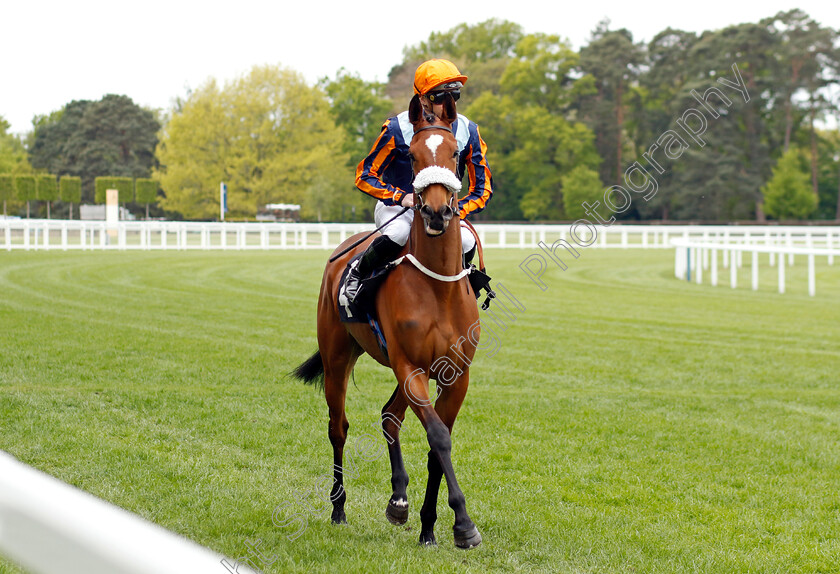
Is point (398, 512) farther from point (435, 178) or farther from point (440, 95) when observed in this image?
point (440, 95)

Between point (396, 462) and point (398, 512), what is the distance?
299 millimetres

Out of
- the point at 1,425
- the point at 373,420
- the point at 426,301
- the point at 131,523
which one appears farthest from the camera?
the point at 373,420

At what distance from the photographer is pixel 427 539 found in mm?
3809

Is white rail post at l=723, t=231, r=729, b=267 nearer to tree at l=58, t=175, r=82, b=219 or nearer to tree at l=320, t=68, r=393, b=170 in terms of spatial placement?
tree at l=320, t=68, r=393, b=170

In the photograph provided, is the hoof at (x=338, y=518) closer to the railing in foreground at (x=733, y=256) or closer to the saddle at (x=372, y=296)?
the saddle at (x=372, y=296)

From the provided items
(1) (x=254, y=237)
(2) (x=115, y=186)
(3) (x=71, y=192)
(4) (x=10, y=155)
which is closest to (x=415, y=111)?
(1) (x=254, y=237)

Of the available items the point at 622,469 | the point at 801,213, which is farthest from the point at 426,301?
the point at 801,213

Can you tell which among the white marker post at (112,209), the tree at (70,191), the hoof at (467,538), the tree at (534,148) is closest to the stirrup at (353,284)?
the hoof at (467,538)

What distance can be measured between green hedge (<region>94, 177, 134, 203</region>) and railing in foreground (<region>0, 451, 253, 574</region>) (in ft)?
180

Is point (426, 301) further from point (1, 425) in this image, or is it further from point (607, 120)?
point (607, 120)

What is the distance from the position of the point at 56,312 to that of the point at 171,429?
639 centimetres

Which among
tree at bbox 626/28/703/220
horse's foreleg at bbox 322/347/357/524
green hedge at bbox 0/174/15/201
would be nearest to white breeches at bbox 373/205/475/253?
horse's foreleg at bbox 322/347/357/524

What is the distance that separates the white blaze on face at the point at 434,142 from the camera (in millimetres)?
3611

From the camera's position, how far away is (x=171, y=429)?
221 inches
